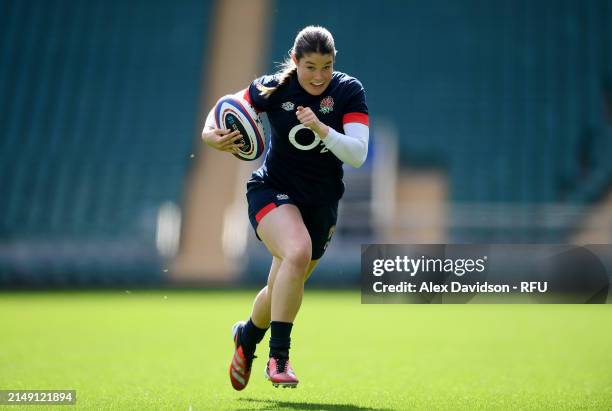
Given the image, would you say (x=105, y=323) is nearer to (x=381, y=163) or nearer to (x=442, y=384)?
(x=442, y=384)

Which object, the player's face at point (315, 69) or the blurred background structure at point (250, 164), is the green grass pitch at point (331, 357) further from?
the blurred background structure at point (250, 164)

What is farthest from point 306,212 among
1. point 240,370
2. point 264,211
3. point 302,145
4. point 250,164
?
point 250,164

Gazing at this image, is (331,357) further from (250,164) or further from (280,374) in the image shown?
(250,164)

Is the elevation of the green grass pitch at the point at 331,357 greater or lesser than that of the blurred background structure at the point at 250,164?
lesser

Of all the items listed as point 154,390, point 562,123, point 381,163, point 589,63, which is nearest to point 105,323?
point 154,390

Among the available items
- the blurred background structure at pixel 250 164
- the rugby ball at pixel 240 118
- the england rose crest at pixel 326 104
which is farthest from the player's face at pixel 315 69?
the blurred background structure at pixel 250 164

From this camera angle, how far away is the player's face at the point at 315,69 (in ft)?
12.8

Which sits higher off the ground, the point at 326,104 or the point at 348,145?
the point at 326,104

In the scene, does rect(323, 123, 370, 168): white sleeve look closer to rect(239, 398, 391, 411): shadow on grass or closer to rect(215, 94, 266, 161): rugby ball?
rect(215, 94, 266, 161): rugby ball

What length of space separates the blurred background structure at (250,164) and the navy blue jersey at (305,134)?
11.6 m

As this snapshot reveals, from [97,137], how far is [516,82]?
865 centimetres

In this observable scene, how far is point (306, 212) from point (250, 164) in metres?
13.9

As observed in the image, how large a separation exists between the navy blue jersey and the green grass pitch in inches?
38.0

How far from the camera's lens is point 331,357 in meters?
6.14
